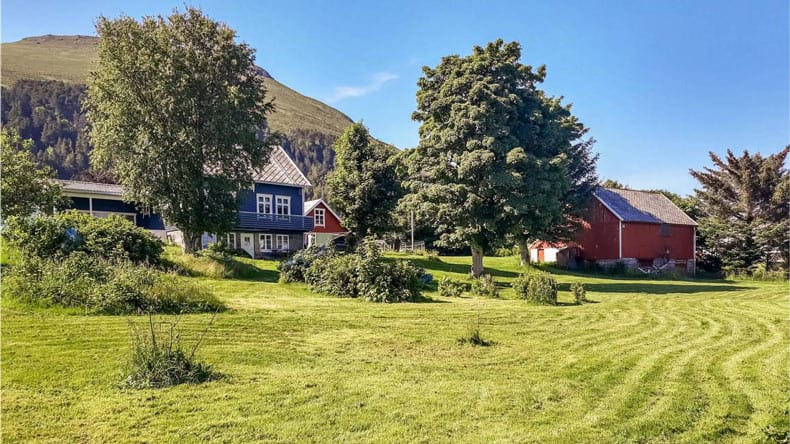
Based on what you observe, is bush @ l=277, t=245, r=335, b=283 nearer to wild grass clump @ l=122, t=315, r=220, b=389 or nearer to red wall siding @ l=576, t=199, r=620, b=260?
wild grass clump @ l=122, t=315, r=220, b=389

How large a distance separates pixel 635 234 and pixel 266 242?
28086mm

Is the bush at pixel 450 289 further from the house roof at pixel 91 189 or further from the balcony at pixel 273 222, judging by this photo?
the house roof at pixel 91 189

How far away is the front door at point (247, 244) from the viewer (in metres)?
34.1

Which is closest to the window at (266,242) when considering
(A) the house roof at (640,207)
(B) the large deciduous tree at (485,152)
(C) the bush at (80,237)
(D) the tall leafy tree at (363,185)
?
(D) the tall leafy tree at (363,185)

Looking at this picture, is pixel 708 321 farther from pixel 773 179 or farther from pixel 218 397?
pixel 773 179

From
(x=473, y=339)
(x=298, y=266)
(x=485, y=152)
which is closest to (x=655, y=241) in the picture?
(x=485, y=152)

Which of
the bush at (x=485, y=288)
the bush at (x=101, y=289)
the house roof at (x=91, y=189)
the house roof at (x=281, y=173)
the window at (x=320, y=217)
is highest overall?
the house roof at (x=281, y=173)

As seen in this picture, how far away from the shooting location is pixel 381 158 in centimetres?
3575

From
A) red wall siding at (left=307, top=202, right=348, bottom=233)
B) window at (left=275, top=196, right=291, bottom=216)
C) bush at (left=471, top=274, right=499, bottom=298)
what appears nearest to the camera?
bush at (left=471, top=274, right=499, bottom=298)

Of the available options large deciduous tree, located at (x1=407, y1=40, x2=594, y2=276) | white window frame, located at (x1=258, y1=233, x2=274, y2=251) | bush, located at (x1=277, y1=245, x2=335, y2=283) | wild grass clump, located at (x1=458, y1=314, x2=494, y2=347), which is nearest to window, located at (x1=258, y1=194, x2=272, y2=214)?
white window frame, located at (x1=258, y1=233, x2=274, y2=251)

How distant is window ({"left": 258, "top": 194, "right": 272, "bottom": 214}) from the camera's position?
33856mm

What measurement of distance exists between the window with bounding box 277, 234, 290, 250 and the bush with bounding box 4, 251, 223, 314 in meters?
25.9

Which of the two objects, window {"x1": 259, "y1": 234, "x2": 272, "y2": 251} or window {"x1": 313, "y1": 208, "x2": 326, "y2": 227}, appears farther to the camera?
window {"x1": 313, "y1": 208, "x2": 326, "y2": 227}

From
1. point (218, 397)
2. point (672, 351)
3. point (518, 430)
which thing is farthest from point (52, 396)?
point (672, 351)
